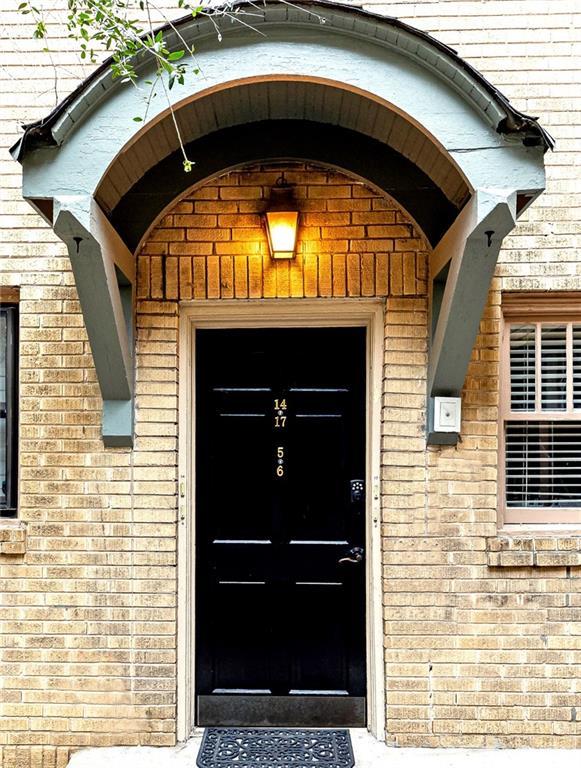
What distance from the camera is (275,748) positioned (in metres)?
3.29

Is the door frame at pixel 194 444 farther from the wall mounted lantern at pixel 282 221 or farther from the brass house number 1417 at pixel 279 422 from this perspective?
the brass house number 1417 at pixel 279 422

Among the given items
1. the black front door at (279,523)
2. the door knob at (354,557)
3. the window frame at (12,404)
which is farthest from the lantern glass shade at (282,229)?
Result: the door knob at (354,557)

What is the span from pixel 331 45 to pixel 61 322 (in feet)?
6.62

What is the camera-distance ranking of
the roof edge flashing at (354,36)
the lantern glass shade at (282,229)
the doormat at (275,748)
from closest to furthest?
the roof edge flashing at (354,36)
the doormat at (275,748)
the lantern glass shade at (282,229)

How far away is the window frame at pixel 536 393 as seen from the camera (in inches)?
139

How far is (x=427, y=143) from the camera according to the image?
10.2 feet

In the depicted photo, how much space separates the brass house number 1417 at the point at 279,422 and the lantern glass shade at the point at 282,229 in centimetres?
88

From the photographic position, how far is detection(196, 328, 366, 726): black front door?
3578 mm

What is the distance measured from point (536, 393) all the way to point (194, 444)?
200cm

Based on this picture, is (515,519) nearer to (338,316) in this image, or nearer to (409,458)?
(409,458)

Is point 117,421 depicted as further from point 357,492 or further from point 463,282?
point 463,282

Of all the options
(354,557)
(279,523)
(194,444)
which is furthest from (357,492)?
(194,444)

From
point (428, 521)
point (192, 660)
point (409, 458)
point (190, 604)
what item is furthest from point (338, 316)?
point (192, 660)

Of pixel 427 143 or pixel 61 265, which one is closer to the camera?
pixel 427 143
